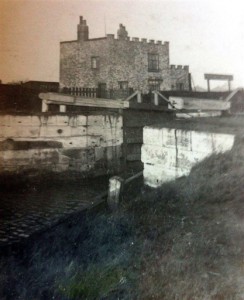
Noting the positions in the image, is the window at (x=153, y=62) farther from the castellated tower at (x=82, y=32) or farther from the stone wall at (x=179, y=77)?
the castellated tower at (x=82, y=32)

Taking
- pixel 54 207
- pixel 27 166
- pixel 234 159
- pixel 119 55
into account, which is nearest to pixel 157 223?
pixel 234 159

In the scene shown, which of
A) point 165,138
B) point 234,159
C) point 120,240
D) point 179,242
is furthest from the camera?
point 165,138

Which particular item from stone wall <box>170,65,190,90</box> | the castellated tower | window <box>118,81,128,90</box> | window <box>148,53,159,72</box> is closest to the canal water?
window <box>118,81,128,90</box>

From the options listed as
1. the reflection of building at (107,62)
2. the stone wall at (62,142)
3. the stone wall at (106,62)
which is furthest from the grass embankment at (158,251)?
the stone wall at (106,62)

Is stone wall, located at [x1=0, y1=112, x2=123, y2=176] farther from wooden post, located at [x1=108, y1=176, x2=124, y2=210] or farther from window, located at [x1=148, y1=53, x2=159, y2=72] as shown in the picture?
window, located at [x1=148, y1=53, x2=159, y2=72]

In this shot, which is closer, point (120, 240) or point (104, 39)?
point (120, 240)

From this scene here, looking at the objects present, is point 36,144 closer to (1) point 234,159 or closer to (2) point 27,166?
(2) point 27,166
